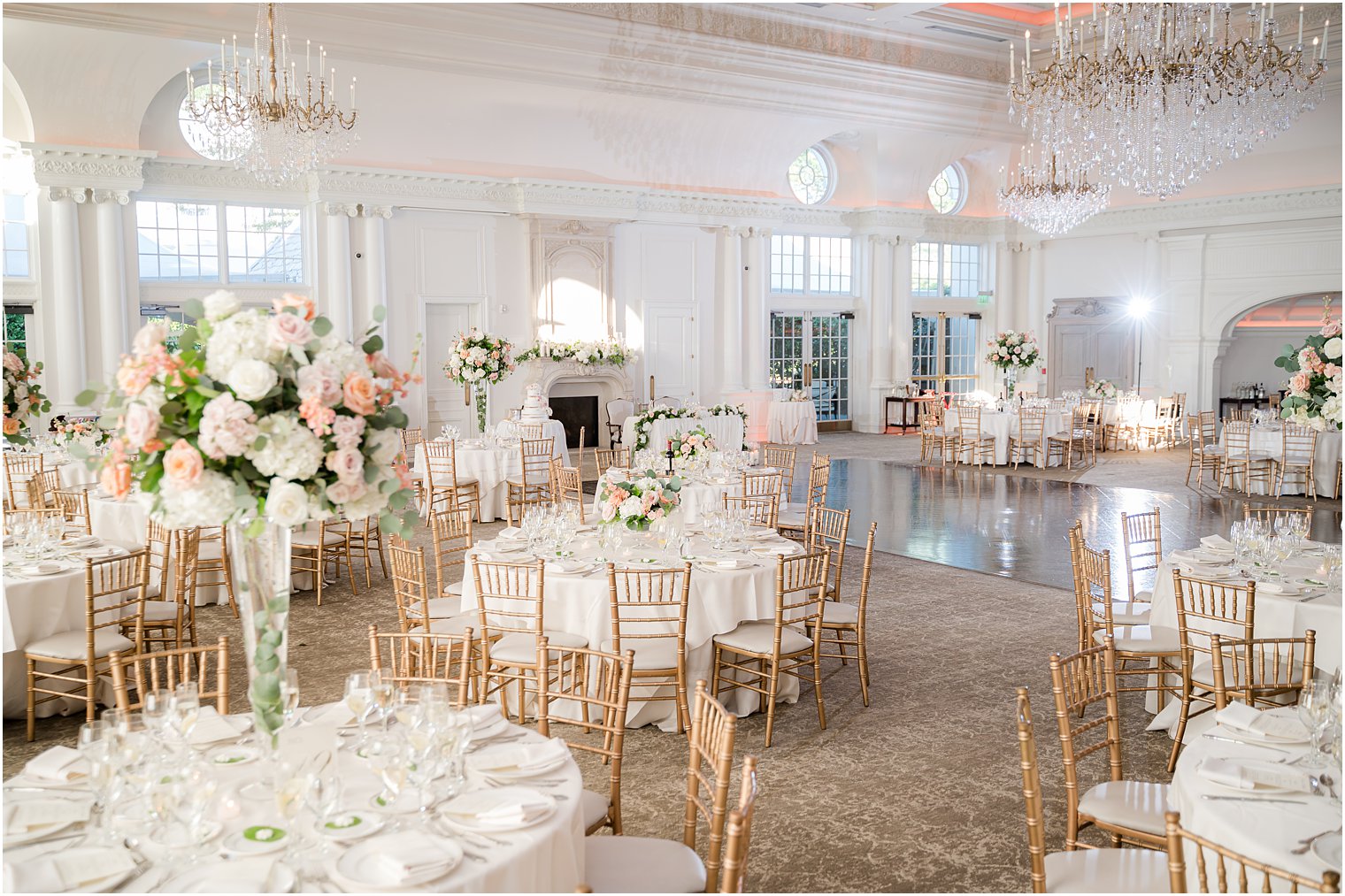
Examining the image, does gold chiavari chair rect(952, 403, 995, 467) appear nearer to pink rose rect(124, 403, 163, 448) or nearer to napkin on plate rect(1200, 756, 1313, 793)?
napkin on plate rect(1200, 756, 1313, 793)

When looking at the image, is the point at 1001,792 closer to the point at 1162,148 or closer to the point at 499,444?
the point at 499,444

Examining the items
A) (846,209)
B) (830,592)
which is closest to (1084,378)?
(846,209)

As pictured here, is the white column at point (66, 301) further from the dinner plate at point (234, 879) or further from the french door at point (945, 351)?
the french door at point (945, 351)

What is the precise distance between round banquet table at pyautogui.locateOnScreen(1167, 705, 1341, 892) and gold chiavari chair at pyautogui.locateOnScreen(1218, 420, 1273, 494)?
423 inches

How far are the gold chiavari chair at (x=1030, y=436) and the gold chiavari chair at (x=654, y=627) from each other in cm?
1118

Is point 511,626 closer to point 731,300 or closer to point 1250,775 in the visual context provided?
point 1250,775

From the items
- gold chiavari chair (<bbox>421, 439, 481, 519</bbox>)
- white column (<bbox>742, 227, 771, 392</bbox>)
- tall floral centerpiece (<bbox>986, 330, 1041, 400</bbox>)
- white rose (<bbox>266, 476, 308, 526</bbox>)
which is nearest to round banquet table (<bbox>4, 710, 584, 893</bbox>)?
white rose (<bbox>266, 476, 308, 526</bbox>)

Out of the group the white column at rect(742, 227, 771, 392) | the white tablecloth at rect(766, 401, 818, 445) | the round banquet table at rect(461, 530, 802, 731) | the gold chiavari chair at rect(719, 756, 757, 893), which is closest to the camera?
the gold chiavari chair at rect(719, 756, 757, 893)

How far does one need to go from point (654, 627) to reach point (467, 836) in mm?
2943

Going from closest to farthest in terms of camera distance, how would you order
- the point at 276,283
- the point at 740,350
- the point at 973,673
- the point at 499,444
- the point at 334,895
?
the point at 334,895 < the point at 973,673 < the point at 499,444 < the point at 276,283 < the point at 740,350

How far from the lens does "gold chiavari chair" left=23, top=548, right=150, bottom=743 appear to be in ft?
17.3

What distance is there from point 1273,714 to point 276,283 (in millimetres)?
14412

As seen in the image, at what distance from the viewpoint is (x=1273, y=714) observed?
360cm

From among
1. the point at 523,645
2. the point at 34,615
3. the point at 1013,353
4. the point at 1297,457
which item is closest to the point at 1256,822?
the point at 523,645
